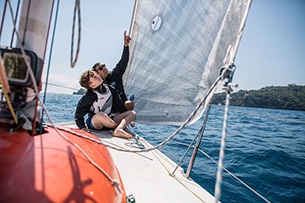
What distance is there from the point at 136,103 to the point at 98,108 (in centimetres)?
77

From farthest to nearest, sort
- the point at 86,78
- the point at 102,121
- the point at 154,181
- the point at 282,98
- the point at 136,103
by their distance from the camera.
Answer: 1. the point at 282,98
2. the point at 136,103
3. the point at 102,121
4. the point at 86,78
5. the point at 154,181

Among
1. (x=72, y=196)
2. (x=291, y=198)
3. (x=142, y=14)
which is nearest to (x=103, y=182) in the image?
(x=72, y=196)

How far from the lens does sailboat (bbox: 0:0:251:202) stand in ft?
2.13

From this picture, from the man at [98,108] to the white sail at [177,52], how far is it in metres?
0.45

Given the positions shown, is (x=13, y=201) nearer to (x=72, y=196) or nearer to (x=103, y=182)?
(x=72, y=196)

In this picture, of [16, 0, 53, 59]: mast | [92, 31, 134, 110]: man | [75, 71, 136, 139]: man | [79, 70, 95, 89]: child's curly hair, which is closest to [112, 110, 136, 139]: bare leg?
[75, 71, 136, 139]: man

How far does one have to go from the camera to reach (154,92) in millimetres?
2736

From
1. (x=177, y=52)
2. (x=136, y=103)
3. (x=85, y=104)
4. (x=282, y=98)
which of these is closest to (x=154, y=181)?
(x=85, y=104)

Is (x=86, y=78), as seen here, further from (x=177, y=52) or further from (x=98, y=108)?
(x=177, y=52)

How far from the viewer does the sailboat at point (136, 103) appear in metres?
0.65

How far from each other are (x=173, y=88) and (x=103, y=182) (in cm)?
172

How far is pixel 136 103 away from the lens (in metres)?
3.15

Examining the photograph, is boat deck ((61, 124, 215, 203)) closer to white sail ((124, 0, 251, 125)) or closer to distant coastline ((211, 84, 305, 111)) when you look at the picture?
white sail ((124, 0, 251, 125))

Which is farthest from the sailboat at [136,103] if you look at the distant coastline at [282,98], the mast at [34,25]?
the distant coastline at [282,98]
